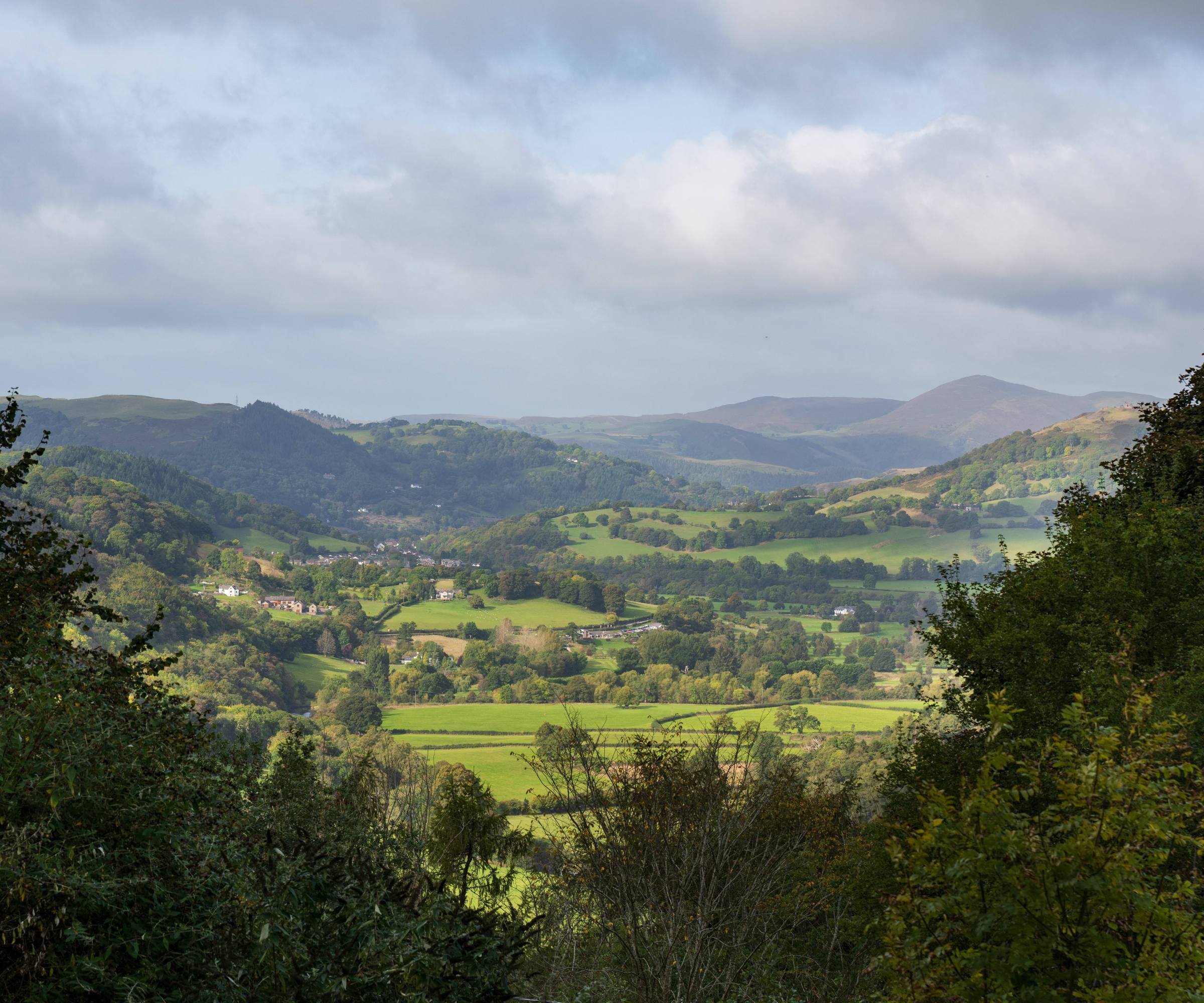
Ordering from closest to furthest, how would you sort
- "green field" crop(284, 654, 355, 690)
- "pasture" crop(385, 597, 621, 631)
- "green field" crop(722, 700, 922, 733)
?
"green field" crop(722, 700, 922, 733), "green field" crop(284, 654, 355, 690), "pasture" crop(385, 597, 621, 631)

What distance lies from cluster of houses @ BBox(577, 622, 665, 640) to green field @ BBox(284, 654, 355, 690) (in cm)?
3325

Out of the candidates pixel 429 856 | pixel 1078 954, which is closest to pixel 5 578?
pixel 429 856

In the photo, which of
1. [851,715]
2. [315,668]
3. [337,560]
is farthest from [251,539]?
[851,715]

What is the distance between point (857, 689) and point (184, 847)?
4403 inches

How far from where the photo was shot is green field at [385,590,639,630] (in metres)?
133

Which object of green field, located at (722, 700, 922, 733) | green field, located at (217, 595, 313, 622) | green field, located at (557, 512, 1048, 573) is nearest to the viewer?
green field, located at (722, 700, 922, 733)

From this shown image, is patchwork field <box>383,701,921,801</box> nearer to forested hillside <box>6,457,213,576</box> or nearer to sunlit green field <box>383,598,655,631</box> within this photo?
sunlit green field <box>383,598,655,631</box>

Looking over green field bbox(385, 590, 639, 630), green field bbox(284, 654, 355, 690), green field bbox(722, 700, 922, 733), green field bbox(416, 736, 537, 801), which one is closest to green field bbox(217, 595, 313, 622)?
green field bbox(385, 590, 639, 630)

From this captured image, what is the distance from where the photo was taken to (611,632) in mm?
134750

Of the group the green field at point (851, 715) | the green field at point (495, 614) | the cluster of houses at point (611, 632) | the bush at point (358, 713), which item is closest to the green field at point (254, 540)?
the green field at point (495, 614)

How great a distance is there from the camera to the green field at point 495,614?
436 feet

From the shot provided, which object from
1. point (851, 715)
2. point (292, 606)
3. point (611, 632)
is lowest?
point (851, 715)

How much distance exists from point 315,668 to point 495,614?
3378 centimetres

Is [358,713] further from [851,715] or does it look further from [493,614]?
[493,614]
